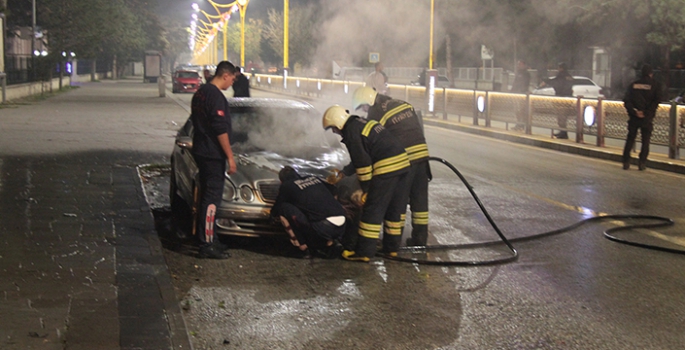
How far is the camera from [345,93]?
3412cm

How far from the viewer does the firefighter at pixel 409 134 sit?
273 inches

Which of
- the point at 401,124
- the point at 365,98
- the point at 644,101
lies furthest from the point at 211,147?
the point at 644,101

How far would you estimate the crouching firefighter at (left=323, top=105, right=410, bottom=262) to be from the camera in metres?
6.32

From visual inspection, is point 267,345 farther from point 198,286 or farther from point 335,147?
point 335,147

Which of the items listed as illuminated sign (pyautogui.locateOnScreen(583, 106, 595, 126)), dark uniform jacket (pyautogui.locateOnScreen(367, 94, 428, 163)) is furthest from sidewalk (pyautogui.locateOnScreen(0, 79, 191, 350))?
illuminated sign (pyautogui.locateOnScreen(583, 106, 595, 126))

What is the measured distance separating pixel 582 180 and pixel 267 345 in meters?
8.25

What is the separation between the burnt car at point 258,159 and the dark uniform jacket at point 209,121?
1.61ft

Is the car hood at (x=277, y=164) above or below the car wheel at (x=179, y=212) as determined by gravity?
above

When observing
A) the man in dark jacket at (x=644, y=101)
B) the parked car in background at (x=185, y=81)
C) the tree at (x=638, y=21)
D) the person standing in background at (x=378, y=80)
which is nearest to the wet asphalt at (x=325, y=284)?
the man in dark jacket at (x=644, y=101)

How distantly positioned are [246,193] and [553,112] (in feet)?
41.7

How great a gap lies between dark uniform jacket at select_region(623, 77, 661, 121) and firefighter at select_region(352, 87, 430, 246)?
6.79 metres

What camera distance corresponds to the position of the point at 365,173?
20.9ft

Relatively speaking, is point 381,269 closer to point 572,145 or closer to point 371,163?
point 371,163

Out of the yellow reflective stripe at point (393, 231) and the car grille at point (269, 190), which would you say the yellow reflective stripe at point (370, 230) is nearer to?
the yellow reflective stripe at point (393, 231)
